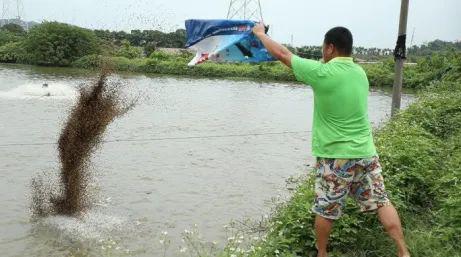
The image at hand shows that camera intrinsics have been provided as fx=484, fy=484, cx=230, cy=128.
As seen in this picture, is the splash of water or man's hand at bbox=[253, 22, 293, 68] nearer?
man's hand at bbox=[253, 22, 293, 68]

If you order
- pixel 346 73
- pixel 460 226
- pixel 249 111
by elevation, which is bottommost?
pixel 249 111

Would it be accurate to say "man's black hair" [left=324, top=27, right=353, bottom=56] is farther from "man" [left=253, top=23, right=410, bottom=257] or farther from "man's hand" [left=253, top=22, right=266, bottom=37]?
"man's hand" [left=253, top=22, right=266, bottom=37]

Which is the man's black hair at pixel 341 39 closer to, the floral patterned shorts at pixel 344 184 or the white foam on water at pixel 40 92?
the floral patterned shorts at pixel 344 184

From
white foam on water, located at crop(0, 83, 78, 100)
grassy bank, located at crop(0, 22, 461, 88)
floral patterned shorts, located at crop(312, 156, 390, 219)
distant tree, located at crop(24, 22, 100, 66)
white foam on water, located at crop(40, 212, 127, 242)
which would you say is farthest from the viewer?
distant tree, located at crop(24, 22, 100, 66)

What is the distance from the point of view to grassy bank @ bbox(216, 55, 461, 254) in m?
4.68

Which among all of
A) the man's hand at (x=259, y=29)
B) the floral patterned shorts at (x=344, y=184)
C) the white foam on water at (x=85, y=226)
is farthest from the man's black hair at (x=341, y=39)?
the white foam on water at (x=85, y=226)

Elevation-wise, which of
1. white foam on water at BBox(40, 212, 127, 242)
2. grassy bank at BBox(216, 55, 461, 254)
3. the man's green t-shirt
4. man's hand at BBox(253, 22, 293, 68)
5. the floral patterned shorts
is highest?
man's hand at BBox(253, 22, 293, 68)

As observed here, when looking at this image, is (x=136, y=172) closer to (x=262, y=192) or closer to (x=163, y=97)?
(x=262, y=192)

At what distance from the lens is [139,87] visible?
3375 centimetres

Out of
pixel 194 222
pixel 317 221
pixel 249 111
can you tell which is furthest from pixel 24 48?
pixel 317 221

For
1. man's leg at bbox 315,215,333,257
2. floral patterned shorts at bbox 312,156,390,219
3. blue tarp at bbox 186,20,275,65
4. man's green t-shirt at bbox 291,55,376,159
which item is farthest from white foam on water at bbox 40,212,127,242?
man's green t-shirt at bbox 291,55,376,159

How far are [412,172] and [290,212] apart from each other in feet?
6.38

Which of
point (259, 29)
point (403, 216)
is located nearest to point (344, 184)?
point (259, 29)

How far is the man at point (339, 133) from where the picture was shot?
4051 millimetres
